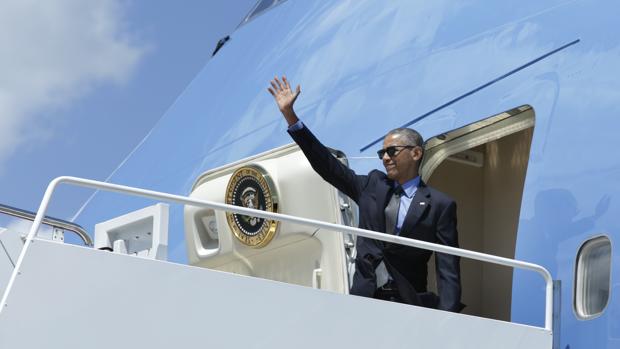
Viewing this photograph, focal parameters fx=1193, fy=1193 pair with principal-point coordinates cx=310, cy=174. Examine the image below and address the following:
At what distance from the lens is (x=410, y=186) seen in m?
6.62

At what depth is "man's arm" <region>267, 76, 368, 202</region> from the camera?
21.4 ft

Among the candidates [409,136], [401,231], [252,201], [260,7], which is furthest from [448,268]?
[260,7]

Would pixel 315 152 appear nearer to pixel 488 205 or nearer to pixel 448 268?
pixel 448 268

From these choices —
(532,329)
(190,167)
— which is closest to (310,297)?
(532,329)

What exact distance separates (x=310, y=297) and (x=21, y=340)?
135cm

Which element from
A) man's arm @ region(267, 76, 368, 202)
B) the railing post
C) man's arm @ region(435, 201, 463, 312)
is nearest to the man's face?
man's arm @ region(267, 76, 368, 202)

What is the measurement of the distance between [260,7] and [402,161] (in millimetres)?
6021

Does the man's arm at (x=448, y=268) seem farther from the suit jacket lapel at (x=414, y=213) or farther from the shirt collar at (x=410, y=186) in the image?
the shirt collar at (x=410, y=186)

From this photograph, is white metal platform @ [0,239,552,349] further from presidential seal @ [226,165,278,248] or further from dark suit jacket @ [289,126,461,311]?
presidential seal @ [226,165,278,248]

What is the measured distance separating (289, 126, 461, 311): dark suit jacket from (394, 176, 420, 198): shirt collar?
36 millimetres

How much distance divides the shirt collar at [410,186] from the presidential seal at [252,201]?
0.89 metres

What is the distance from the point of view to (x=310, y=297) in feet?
18.4

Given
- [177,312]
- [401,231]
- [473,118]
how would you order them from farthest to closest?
[473,118], [401,231], [177,312]

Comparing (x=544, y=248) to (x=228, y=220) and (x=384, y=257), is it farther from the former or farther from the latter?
(x=228, y=220)
